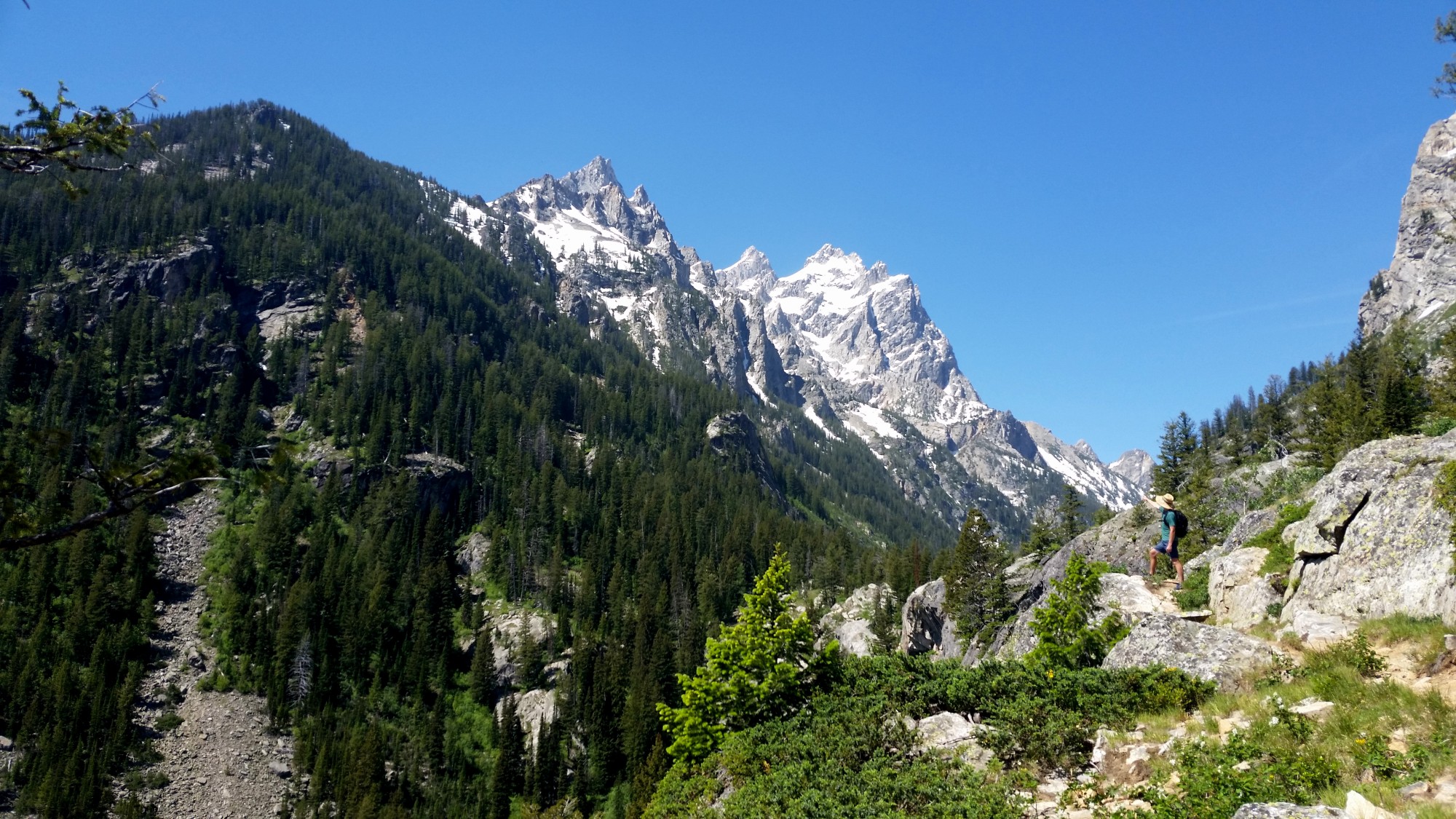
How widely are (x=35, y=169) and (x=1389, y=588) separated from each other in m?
25.9

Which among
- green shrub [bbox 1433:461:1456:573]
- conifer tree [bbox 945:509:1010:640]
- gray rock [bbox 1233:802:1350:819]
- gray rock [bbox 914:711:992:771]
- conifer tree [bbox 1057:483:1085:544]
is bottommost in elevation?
gray rock [bbox 1233:802:1350:819]

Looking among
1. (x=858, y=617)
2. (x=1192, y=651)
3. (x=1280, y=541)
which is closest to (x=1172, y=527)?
(x=1280, y=541)

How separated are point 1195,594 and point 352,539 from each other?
447ft

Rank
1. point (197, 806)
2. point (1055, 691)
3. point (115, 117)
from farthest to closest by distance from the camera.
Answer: point (197, 806) < point (1055, 691) < point (115, 117)

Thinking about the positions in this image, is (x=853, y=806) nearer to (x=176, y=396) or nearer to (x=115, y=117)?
(x=115, y=117)

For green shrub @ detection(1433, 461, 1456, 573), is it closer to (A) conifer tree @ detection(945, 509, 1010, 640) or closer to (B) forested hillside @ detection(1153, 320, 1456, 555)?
(B) forested hillside @ detection(1153, 320, 1456, 555)

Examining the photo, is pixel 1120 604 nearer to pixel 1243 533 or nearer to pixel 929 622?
pixel 1243 533

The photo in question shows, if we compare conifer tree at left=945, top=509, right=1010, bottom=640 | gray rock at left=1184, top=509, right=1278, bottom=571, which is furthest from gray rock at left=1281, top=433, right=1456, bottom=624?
conifer tree at left=945, top=509, right=1010, bottom=640

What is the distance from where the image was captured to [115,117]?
28.8 ft

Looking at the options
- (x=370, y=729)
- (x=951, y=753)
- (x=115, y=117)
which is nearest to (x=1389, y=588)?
(x=951, y=753)

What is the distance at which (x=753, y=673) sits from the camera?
23.7 m

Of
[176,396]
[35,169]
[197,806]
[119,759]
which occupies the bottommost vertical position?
[197,806]

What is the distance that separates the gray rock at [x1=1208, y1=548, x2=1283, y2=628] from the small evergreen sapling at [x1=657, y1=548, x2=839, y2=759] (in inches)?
473

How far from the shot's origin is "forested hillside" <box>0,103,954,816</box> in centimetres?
8562
